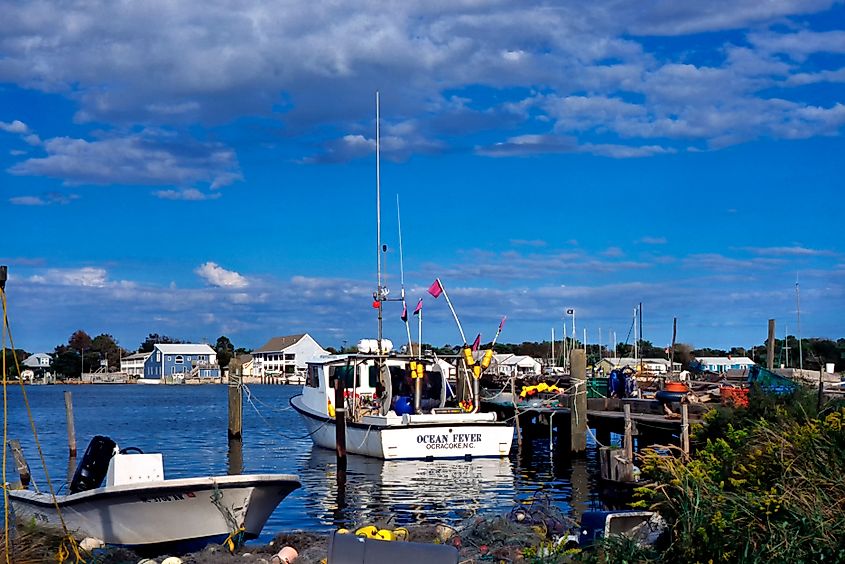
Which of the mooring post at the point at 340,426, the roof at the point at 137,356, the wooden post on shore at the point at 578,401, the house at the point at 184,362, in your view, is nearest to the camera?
the mooring post at the point at 340,426

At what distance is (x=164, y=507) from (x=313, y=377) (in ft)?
64.4

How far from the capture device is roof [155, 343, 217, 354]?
166125mm

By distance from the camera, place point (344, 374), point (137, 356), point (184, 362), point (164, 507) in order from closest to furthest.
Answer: point (164, 507) < point (344, 374) < point (184, 362) < point (137, 356)

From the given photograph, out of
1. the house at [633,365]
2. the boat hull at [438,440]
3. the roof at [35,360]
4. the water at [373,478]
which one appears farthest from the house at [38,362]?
the boat hull at [438,440]

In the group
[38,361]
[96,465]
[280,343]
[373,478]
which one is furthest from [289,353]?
[96,465]

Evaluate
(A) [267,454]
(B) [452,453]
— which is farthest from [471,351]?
(A) [267,454]

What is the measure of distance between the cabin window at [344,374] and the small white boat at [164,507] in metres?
16.0

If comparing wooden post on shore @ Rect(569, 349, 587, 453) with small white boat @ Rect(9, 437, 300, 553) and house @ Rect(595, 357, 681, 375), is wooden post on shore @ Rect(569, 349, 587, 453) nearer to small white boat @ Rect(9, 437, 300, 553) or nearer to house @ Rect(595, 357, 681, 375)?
small white boat @ Rect(9, 437, 300, 553)

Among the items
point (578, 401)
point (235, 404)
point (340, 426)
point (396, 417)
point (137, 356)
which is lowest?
point (340, 426)

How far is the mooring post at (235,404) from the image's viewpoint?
32969 mm

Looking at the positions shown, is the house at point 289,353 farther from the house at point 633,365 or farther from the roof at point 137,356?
the house at point 633,365

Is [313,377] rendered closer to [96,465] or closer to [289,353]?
[96,465]

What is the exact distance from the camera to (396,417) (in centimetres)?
2759

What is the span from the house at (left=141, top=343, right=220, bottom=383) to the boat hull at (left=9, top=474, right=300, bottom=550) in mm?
155501
